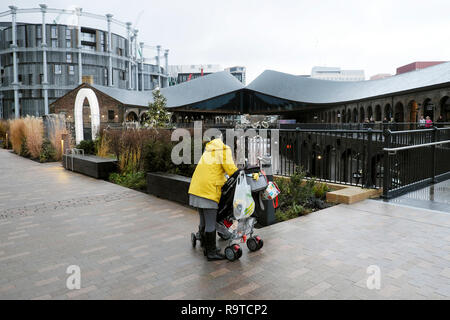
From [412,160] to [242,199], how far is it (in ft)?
17.9

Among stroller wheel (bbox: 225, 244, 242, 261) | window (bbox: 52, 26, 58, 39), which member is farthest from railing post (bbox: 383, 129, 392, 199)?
window (bbox: 52, 26, 58, 39)

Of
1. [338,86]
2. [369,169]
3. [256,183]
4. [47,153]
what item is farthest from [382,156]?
[338,86]

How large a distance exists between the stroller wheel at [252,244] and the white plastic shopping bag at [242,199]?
615 millimetres

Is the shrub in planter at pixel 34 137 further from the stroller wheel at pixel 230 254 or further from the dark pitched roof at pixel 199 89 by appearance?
the dark pitched roof at pixel 199 89

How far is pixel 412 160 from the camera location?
7.63 m

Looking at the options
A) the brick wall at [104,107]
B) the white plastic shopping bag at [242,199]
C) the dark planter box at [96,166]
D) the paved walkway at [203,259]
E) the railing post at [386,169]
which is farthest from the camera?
the brick wall at [104,107]

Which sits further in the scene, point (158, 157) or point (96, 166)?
point (96, 166)

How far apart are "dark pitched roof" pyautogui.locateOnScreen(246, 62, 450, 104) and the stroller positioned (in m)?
22.7

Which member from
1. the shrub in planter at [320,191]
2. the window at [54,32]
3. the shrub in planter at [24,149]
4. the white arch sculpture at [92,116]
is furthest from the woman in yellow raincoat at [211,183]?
the window at [54,32]

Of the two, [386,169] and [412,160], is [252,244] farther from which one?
[412,160]

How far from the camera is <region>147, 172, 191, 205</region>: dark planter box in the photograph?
6668 millimetres

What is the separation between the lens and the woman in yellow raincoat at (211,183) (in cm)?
378

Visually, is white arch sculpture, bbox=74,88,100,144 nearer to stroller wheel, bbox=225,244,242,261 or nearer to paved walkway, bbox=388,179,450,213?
paved walkway, bbox=388,179,450,213

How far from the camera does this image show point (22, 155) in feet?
56.4
